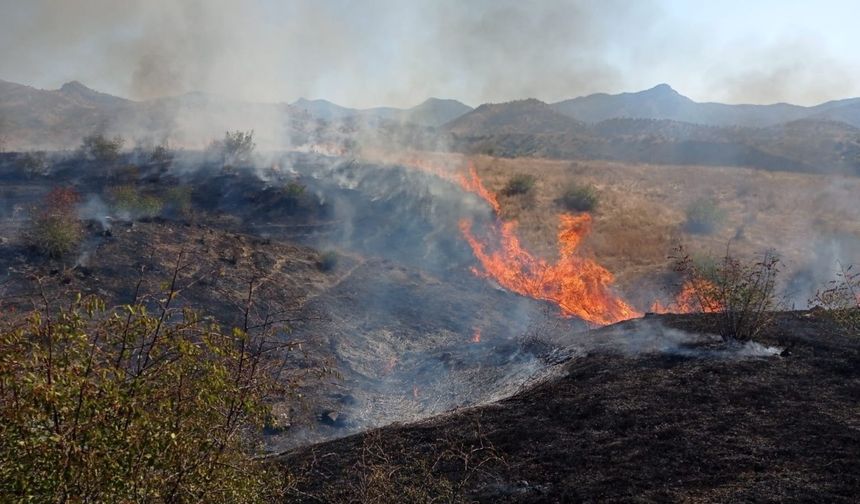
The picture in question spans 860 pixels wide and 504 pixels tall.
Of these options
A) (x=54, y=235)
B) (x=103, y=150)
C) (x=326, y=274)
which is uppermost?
(x=103, y=150)

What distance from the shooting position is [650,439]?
8352 millimetres

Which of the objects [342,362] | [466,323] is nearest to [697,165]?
[466,323]

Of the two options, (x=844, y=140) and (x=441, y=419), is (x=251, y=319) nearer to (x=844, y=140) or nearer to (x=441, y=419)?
(x=441, y=419)

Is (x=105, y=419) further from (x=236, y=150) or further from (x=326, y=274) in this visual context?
(x=236, y=150)

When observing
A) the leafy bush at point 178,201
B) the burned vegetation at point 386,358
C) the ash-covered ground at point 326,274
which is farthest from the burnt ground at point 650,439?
the leafy bush at point 178,201

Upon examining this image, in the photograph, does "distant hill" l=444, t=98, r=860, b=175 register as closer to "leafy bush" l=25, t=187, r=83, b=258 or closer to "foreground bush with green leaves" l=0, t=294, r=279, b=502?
"leafy bush" l=25, t=187, r=83, b=258

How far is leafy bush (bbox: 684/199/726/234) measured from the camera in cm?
3428

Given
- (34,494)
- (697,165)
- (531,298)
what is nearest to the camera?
(34,494)

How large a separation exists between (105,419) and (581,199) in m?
36.5

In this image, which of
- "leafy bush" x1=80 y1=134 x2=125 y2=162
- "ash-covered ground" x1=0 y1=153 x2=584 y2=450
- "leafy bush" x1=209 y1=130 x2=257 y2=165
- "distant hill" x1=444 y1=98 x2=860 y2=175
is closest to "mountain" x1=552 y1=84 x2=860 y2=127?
"distant hill" x1=444 y1=98 x2=860 y2=175

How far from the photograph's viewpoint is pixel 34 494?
3342 mm

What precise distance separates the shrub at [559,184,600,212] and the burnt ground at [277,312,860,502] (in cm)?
2509

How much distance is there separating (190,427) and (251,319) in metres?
14.2

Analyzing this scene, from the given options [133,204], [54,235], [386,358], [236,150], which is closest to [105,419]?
[386,358]
